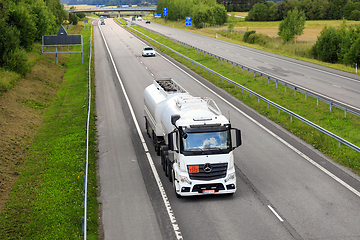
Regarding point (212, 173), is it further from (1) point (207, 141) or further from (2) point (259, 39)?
(2) point (259, 39)

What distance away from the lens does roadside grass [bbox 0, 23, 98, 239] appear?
11500 millimetres

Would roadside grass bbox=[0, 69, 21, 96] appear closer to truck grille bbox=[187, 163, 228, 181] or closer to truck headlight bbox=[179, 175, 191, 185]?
truck headlight bbox=[179, 175, 191, 185]

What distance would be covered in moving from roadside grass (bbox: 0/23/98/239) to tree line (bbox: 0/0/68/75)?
11.2 m

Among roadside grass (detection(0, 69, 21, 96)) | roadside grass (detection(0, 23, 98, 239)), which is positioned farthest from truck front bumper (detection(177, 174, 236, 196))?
roadside grass (detection(0, 69, 21, 96))

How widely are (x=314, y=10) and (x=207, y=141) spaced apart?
5551 inches

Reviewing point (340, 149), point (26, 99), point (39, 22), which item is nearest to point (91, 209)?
point (340, 149)

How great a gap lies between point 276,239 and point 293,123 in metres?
11.9

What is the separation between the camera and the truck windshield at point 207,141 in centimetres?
1259

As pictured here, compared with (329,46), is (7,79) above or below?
below

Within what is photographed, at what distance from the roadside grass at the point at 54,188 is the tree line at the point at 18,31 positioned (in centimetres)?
1115

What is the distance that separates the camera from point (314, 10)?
138 meters

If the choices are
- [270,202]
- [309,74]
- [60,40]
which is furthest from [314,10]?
[270,202]

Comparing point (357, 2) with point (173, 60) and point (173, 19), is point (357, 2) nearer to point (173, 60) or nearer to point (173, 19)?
point (173, 19)

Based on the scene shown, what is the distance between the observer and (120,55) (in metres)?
55.4
